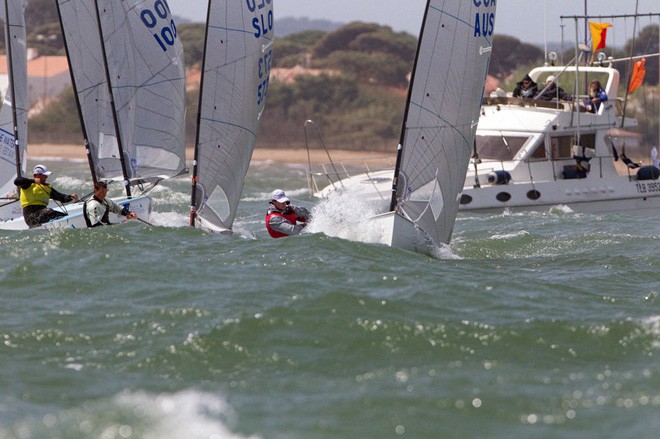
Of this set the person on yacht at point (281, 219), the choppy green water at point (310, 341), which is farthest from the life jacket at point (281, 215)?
the choppy green water at point (310, 341)

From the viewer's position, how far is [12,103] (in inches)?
781

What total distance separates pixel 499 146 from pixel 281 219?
956cm

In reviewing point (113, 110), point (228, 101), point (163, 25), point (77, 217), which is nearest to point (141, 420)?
point (77, 217)

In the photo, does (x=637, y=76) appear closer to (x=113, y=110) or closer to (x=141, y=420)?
(x=113, y=110)

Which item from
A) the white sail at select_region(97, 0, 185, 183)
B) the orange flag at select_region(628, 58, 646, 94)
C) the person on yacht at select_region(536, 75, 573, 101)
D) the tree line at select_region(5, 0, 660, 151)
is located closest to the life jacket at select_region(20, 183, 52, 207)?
the white sail at select_region(97, 0, 185, 183)

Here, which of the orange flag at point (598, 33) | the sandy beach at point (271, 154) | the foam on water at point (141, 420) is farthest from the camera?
the sandy beach at point (271, 154)

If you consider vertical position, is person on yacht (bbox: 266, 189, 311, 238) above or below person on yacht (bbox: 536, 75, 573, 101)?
below

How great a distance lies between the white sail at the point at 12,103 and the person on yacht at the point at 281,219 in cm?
593

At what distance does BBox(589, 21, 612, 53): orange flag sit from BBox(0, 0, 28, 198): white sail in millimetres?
11782

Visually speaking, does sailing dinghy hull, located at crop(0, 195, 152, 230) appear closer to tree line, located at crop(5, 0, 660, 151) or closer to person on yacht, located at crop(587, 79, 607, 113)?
person on yacht, located at crop(587, 79, 607, 113)

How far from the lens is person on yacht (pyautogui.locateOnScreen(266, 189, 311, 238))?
15.5 m

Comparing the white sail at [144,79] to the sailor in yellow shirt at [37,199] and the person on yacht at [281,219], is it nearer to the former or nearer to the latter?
the sailor in yellow shirt at [37,199]

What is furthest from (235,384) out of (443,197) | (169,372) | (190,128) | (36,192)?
(190,128)

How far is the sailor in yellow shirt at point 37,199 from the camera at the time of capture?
16.3 metres
